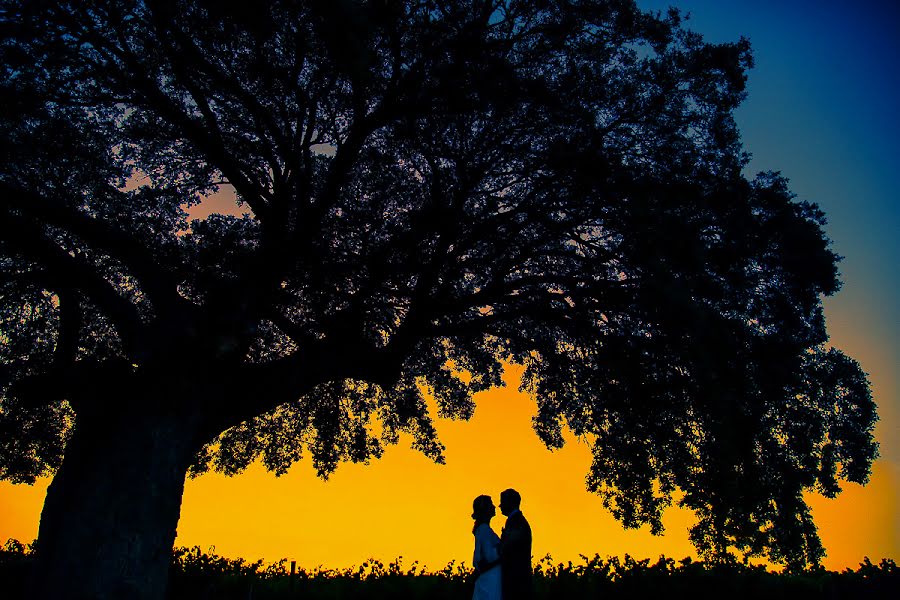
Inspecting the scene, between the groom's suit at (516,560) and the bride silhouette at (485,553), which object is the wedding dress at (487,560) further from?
the groom's suit at (516,560)

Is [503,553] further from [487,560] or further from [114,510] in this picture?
[114,510]

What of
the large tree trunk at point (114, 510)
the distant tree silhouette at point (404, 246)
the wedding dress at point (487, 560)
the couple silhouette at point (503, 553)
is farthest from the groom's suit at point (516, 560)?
the large tree trunk at point (114, 510)

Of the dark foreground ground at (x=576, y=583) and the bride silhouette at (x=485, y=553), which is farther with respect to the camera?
the dark foreground ground at (x=576, y=583)

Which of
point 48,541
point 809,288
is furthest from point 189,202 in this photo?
point 809,288

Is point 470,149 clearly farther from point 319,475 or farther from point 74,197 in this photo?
point 319,475

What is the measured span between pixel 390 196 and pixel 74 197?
715 centimetres

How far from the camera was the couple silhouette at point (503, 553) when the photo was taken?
7258 millimetres

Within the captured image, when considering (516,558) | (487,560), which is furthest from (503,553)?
(487,560)

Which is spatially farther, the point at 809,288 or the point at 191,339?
the point at 809,288

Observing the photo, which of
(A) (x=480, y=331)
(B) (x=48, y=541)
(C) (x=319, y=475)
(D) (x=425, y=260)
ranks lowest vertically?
(B) (x=48, y=541)

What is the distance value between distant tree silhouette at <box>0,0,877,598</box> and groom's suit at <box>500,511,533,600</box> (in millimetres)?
3284

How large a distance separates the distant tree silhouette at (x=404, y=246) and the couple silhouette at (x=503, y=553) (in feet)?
10.8

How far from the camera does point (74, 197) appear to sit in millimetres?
13266

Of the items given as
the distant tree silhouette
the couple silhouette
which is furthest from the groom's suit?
the distant tree silhouette
